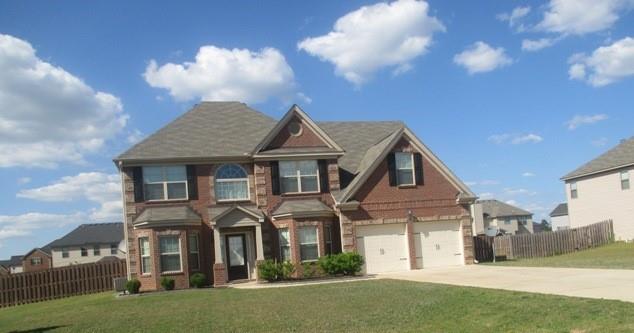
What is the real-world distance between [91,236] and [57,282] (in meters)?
56.3

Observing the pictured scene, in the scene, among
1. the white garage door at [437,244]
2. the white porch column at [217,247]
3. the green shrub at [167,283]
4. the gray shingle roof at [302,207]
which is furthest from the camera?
the white garage door at [437,244]

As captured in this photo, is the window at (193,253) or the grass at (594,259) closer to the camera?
the grass at (594,259)

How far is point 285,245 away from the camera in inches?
1097

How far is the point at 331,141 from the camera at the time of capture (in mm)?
28969

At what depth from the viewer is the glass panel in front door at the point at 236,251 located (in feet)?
92.4

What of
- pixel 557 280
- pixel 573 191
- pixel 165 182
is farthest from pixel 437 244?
pixel 573 191

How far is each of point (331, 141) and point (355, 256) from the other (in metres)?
5.71

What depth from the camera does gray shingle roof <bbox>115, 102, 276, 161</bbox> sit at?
2766 cm

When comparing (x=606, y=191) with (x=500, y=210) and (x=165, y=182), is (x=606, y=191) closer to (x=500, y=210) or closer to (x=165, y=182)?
(x=165, y=182)

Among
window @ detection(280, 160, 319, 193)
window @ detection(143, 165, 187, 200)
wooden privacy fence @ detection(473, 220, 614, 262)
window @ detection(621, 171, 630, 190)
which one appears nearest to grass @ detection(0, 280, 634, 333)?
window @ detection(143, 165, 187, 200)

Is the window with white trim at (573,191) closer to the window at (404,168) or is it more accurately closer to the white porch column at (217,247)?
the window at (404,168)

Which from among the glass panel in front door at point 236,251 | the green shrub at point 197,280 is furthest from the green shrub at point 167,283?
the glass panel in front door at point 236,251

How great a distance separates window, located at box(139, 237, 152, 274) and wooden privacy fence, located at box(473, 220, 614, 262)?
16.4m

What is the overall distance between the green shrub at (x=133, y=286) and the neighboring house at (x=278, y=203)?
2.82ft
